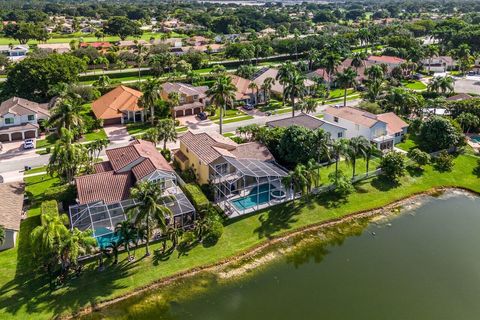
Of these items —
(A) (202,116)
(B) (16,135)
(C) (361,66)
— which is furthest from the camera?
(C) (361,66)

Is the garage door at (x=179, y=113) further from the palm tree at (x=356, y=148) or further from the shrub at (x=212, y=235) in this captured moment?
the shrub at (x=212, y=235)

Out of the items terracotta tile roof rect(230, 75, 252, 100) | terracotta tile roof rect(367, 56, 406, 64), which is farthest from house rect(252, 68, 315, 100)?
terracotta tile roof rect(367, 56, 406, 64)

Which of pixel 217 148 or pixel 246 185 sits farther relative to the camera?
pixel 217 148

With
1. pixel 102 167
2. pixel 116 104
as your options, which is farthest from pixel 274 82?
pixel 102 167

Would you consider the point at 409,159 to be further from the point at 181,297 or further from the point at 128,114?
the point at 128,114

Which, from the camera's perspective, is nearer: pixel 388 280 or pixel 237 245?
pixel 388 280

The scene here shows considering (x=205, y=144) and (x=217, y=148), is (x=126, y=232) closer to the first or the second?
(x=217, y=148)

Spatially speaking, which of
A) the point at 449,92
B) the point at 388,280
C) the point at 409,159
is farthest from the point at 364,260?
the point at 449,92

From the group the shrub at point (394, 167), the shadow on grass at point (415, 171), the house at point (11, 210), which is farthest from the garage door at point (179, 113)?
the shadow on grass at point (415, 171)
